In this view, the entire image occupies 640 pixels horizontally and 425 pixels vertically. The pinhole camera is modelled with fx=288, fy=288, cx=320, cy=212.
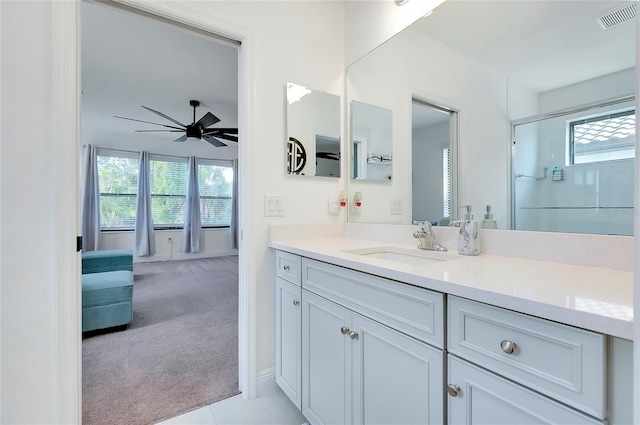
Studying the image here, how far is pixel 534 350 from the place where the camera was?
608mm

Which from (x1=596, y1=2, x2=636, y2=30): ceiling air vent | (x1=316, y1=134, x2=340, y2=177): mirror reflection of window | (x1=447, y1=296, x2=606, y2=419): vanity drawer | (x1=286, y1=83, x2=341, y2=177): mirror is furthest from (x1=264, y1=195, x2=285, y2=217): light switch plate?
(x1=596, y1=2, x2=636, y2=30): ceiling air vent

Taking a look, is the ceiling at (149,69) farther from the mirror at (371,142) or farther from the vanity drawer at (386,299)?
the vanity drawer at (386,299)

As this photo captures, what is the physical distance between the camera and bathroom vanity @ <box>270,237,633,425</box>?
0.54 metres

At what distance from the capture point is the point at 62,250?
3.68 feet

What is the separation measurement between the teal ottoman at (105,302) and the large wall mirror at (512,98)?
93.0 inches

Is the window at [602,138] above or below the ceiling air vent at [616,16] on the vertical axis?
below

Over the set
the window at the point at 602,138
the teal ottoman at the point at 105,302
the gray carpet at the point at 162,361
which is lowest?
the gray carpet at the point at 162,361

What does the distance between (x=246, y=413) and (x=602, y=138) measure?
1.95 meters

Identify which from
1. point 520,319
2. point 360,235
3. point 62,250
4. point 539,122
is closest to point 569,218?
point 539,122

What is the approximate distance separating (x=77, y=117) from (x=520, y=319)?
1633 mm

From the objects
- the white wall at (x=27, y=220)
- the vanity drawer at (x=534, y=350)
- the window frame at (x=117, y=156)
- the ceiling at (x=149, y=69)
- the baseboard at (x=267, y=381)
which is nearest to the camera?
the vanity drawer at (x=534, y=350)

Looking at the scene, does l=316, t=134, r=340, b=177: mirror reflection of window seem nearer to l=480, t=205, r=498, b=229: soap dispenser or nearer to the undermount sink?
the undermount sink

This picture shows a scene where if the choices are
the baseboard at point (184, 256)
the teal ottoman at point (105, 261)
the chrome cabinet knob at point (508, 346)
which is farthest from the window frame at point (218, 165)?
the chrome cabinet knob at point (508, 346)

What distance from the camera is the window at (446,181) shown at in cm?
145
